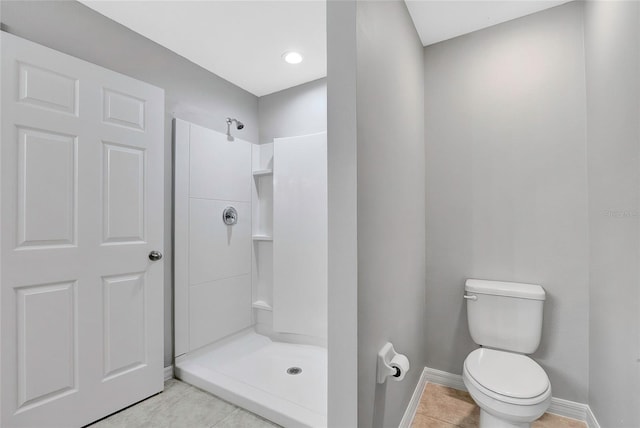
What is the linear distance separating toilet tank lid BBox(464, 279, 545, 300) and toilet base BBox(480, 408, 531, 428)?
2.07 feet

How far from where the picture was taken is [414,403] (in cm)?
175

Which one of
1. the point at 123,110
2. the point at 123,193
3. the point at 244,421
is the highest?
the point at 123,110

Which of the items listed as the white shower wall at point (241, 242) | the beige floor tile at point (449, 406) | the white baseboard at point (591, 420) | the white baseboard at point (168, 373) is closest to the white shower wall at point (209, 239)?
the white shower wall at point (241, 242)

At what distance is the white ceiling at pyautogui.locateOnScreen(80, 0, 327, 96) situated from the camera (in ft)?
5.69

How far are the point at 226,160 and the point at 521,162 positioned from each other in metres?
2.26

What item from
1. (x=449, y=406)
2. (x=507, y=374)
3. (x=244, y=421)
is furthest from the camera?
(x=449, y=406)

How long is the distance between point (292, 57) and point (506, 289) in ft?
7.27

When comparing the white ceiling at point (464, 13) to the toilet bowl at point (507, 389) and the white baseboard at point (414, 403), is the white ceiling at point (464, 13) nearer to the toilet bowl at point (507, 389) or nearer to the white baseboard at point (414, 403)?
the toilet bowl at point (507, 389)

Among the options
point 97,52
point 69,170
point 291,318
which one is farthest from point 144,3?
point 291,318

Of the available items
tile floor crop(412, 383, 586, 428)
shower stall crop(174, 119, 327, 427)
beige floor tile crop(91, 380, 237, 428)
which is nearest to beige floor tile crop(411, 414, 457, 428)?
tile floor crop(412, 383, 586, 428)

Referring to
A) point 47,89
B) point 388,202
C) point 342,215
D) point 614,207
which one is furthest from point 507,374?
point 47,89

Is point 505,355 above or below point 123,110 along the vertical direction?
below

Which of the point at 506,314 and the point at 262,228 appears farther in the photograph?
the point at 262,228

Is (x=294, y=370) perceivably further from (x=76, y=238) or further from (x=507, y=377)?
(x=76, y=238)
